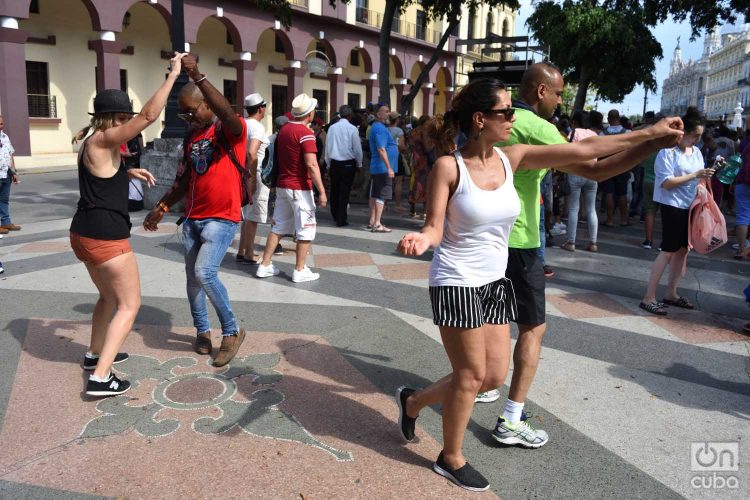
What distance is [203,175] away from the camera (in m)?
4.03

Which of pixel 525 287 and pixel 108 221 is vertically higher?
pixel 108 221

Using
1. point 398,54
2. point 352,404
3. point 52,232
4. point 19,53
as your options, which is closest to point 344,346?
point 352,404

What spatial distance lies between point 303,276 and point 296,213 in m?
0.63

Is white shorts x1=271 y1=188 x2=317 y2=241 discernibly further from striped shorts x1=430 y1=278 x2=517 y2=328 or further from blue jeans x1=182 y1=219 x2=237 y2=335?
striped shorts x1=430 y1=278 x2=517 y2=328

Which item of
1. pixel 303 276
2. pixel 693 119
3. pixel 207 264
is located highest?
pixel 693 119

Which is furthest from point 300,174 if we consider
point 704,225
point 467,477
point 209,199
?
point 467,477

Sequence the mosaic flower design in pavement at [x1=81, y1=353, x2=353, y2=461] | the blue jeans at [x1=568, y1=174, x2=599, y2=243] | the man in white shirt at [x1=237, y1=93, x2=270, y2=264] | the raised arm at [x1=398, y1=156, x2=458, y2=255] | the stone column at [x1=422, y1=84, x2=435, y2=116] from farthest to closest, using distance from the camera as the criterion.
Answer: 1. the stone column at [x1=422, y1=84, x2=435, y2=116]
2. the blue jeans at [x1=568, y1=174, x2=599, y2=243]
3. the man in white shirt at [x1=237, y1=93, x2=270, y2=264]
4. the mosaic flower design in pavement at [x1=81, y1=353, x2=353, y2=461]
5. the raised arm at [x1=398, y1=156, x2=458, y2=255]

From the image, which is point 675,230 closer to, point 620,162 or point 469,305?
point 620,162

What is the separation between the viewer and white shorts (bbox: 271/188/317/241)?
20.1ft

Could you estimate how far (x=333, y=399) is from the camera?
357 centimetres

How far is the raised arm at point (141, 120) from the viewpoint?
3178 mm

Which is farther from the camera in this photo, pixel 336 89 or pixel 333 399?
pixel 336 89

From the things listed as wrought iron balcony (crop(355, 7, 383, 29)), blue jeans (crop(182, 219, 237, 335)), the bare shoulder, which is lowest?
blue jeans (crop(182, 219, 237, 335))

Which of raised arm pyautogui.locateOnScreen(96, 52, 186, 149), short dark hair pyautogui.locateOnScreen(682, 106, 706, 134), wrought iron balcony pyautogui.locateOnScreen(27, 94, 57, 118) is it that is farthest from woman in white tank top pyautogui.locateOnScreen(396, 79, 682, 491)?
wrought iron balcony pyautogui.locateOnScreen(27, 94, 57, 118)
